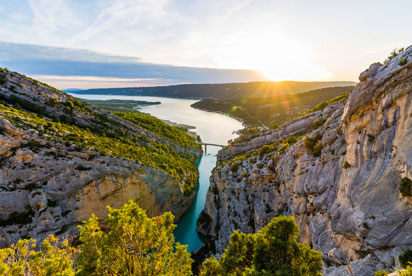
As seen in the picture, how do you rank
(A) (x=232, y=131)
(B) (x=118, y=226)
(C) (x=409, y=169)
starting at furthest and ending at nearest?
(A) (x=232, y=131)
(B) (x=118, y=226)
(C) (x=409, y=169)

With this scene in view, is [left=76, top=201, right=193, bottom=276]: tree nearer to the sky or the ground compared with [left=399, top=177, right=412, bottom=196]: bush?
nearer to the ground

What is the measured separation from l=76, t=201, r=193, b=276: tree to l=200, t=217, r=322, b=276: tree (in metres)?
2.55

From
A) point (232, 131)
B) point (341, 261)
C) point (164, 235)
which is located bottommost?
point (232, 131)

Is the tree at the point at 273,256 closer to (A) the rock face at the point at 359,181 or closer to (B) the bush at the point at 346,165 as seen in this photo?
(A) the rock face at the point at 359,181

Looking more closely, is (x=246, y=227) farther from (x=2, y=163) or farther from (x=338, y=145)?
(x=2, y=163)

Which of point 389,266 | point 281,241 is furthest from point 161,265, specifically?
point 389,266

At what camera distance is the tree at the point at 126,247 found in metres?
8.55

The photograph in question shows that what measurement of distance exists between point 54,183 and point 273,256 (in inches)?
1047

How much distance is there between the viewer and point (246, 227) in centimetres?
2241

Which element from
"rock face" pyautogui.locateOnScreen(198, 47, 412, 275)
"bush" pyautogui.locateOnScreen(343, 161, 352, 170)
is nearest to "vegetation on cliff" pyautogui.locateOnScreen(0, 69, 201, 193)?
"rock face" pyautogui.locateOnScreen(198, 47, 412, 275)

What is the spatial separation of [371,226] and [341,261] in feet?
8.48

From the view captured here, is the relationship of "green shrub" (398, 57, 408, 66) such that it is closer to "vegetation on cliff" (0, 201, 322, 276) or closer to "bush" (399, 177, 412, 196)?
"bush" (399, 177, 412, 196)

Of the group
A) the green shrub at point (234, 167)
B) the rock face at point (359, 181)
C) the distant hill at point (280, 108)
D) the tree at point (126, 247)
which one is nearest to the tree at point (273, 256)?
the tree at point (126, 247)

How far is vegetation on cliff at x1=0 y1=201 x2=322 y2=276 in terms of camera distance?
729 cm
